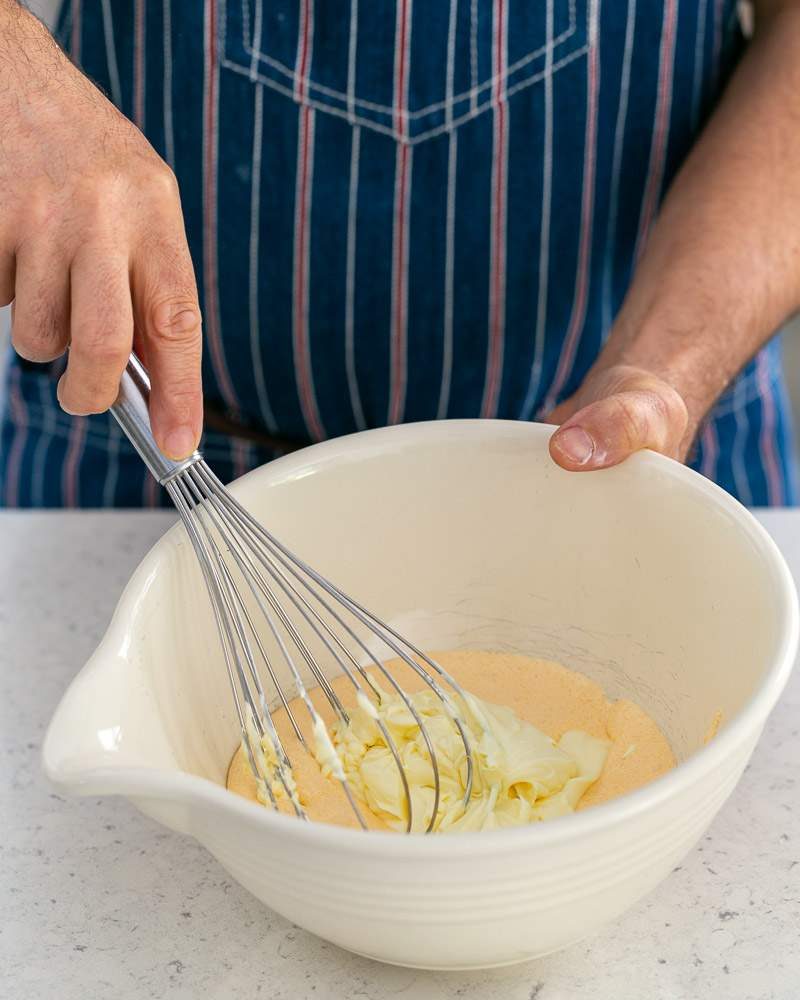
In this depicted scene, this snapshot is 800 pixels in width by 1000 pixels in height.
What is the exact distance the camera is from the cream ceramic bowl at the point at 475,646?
418 millimetres

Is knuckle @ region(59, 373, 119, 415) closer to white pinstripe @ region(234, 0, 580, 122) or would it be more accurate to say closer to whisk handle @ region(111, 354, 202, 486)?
whisk handle @ region(111, 354, 202, 486)

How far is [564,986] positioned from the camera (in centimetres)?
50

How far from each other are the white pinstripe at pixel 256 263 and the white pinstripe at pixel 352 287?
0.21ft

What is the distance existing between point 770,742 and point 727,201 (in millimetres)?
370

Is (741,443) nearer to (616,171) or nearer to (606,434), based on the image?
(616,171)

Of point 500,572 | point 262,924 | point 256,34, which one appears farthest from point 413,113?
point 262,924

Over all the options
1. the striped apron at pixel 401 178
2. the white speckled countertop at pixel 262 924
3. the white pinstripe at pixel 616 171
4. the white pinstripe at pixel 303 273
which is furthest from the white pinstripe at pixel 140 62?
the white speckled countertop at pixel 262 924

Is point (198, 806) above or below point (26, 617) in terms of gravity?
above

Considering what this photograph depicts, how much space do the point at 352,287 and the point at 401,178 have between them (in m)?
0.09

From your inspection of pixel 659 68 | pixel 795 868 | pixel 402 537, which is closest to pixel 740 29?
pixel 659 68

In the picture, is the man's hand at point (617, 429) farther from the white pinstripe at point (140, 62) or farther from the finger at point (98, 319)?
the white pinstripe at point (140, 62)

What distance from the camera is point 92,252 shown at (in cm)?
51

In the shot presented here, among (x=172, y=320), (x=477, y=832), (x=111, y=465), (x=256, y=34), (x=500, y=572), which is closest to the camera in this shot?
(x=477, y=832)

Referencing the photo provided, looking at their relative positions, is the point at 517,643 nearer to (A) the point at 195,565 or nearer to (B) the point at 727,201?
(A) the point at 195,565
